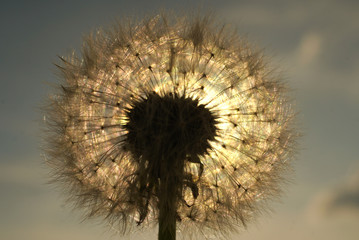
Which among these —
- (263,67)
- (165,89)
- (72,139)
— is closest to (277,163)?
(263,67)

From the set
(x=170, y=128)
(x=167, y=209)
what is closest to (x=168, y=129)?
(x=170, y=128)

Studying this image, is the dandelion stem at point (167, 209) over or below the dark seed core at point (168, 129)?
below

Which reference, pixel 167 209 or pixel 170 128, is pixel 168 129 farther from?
pixel 167 209

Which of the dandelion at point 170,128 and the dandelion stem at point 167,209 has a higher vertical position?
the dandelion at point 170,128

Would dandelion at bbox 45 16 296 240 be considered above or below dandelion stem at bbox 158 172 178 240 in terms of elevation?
above

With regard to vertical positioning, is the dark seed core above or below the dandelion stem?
above
